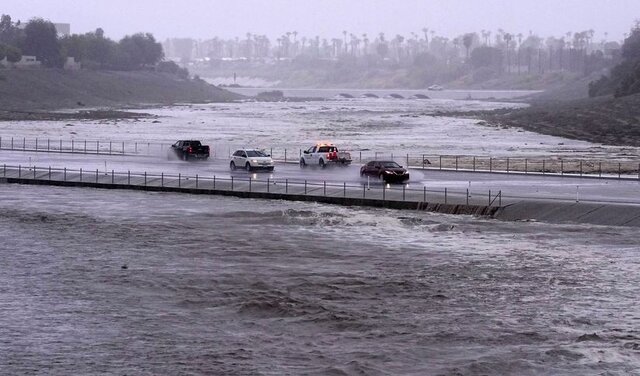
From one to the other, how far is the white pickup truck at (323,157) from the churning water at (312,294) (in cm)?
1937

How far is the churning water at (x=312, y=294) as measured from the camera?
30438mm

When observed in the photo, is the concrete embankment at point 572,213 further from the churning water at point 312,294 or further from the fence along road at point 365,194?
the churning water at point 312,294

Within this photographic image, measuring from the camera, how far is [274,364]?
29750mm

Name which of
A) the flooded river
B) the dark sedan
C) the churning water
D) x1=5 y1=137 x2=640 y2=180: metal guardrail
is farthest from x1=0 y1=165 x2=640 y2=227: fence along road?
x1=5 y1=137 x2=640 y2=180: metal guardrail

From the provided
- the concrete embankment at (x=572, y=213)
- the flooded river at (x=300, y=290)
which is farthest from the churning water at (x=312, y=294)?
the concrete embankment at (x=572, y=213)

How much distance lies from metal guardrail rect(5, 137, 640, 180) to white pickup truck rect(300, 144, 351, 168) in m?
4.44

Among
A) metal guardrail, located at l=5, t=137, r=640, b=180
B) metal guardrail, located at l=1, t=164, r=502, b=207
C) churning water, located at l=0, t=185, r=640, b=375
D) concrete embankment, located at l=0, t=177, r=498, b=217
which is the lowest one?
churning water, located at l=0, t=185, r=640, b=375

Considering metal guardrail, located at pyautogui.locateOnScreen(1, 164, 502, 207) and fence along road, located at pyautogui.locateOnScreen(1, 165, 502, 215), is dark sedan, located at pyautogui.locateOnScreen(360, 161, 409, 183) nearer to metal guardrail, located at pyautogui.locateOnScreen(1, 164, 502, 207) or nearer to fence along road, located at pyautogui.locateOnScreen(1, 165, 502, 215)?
metal guardrail, located at pyautogui.locateOnScreen(1, 164, 502, 207)

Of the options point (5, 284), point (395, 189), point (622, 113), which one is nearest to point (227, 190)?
point (395, 189)

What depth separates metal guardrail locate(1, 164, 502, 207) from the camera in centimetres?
5744

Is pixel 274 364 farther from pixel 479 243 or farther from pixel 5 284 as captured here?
pixel 479 243

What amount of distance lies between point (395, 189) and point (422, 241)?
1400 centimetres

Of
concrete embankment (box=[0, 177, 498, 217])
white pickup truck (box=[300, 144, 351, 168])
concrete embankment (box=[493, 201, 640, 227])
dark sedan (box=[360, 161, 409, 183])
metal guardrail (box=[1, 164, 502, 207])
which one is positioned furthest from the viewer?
white pickup truck (box=[300, 144, 351, 168])

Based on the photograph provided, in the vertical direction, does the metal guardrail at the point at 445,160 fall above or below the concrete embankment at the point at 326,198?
above
